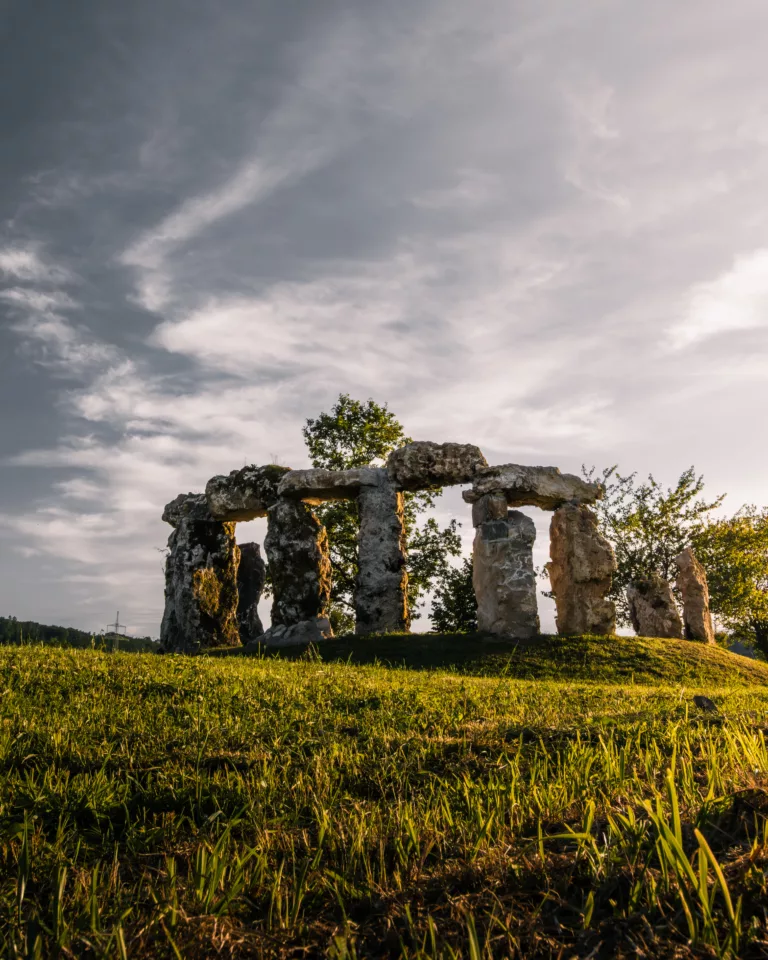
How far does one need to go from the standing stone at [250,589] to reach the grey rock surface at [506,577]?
8.78 metres

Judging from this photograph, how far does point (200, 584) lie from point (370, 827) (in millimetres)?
17095

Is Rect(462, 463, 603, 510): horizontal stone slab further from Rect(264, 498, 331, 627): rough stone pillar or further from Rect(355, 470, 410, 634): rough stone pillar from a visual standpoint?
Rect(264, 498, 331, 627): rough stone pillar

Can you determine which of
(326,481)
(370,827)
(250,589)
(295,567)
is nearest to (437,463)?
(326,481)

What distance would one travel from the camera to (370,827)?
3113 mm

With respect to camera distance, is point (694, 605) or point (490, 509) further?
point (694, 605)

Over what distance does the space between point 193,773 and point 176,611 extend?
52.8 feet

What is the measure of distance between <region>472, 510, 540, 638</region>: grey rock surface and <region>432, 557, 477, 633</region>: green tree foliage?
6.49 m

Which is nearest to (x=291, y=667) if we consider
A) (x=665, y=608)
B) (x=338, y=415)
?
(x=665, y=608)

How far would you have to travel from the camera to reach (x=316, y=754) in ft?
14.5

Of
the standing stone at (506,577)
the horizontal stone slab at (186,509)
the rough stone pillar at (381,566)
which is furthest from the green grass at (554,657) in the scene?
the horizontal stone slab at (186,509)

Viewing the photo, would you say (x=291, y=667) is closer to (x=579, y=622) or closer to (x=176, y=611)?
(x=579, y=622)

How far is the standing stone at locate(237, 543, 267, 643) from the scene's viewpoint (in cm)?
2269

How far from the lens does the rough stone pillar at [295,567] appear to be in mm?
17750

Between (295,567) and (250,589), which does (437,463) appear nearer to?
(295,567)
